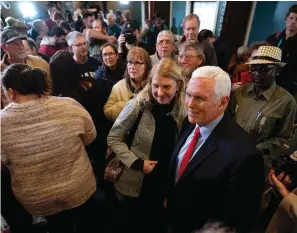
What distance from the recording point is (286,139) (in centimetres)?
179

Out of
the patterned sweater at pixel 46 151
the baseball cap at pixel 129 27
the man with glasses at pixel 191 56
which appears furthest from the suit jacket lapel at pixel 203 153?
the baseball cap at pixel 129 27

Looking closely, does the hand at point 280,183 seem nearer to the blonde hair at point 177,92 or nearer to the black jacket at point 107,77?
the blonde hair at point 177,92

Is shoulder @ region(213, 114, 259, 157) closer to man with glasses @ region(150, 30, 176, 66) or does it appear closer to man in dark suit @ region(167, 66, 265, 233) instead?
man in dark suit @ region(167, 66, 265, 233)

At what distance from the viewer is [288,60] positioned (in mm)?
2869

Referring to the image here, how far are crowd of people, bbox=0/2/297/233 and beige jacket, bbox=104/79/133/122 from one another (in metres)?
0.01

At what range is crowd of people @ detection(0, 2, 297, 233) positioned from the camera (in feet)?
3.73

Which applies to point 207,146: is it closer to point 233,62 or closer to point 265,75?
point 265,75

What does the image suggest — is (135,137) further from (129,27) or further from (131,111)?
(129,27)

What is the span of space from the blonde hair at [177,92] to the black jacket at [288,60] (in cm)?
217

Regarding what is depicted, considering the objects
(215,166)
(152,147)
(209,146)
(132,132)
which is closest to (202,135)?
(209,146)

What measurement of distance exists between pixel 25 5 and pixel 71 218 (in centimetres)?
1132

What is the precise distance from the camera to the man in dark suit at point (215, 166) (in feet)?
3.36

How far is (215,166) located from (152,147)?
584 mm

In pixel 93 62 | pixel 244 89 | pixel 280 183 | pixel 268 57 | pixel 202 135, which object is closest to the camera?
pixel 202 135
